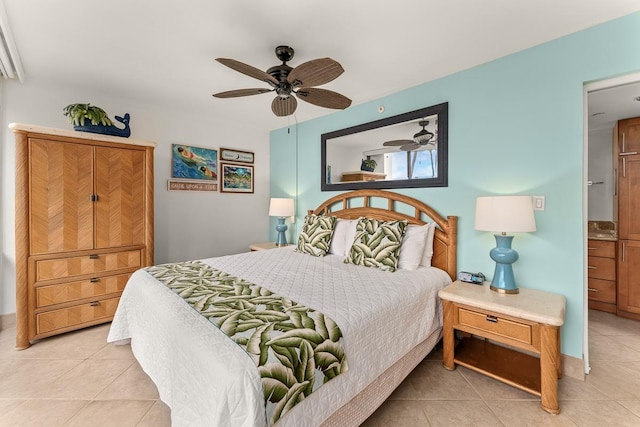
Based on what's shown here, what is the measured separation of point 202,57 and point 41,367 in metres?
2.71

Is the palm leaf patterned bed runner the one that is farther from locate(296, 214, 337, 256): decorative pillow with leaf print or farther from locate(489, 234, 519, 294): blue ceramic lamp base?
locate(489, 234, 519, 294): blue ceramic lamp base

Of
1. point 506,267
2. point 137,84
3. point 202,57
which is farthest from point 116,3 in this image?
point 506,267

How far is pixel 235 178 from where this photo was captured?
4.23m

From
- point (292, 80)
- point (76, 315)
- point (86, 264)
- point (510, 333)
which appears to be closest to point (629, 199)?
point (510, 333)

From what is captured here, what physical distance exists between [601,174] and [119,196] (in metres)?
5.52

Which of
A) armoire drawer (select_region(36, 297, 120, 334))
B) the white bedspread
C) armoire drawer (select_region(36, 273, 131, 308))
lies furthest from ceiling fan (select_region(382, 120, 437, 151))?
armoire drawer (select_region(36, 297, 120, 334))

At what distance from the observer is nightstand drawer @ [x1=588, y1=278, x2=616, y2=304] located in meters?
3.07

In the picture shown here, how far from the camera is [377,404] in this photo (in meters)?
1.62

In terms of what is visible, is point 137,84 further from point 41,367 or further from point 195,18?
point 41,367

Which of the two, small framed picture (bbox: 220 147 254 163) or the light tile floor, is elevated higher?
small framed picture (bbox: 220 147 254 163)

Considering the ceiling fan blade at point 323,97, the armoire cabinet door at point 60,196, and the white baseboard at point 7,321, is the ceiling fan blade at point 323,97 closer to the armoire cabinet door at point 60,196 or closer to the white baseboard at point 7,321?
the armoire cabinet door at point 60,196

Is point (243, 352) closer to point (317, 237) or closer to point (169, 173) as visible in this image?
point (317, 237)

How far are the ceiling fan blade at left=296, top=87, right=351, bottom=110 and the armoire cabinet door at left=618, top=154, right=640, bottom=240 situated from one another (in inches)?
126

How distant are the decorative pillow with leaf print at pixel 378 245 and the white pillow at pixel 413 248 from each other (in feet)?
0.26
